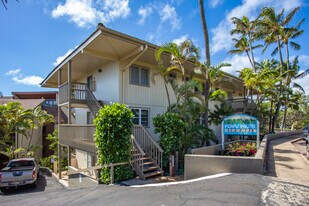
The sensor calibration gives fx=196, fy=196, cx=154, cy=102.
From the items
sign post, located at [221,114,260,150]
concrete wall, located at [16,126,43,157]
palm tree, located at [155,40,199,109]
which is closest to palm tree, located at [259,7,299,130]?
palm tree, located at [155,40,199,109]

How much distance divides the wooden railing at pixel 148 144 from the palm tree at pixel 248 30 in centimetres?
1573

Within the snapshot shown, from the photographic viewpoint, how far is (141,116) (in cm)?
1223

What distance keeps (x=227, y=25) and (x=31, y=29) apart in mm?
18414

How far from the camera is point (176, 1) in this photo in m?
10.9

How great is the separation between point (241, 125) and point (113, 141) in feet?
17.5

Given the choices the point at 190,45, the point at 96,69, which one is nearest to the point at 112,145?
the point at 190,45

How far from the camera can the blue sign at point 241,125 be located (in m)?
7.93

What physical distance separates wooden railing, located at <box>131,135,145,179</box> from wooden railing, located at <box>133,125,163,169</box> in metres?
0.87

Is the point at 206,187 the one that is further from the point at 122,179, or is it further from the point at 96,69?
the point at 96,69

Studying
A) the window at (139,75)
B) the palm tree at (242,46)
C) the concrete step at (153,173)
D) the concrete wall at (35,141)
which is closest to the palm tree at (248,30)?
the palm tree at (242,46)

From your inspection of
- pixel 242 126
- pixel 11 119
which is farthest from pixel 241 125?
pixel 11 119

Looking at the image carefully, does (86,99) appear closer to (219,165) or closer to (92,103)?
(92,103)

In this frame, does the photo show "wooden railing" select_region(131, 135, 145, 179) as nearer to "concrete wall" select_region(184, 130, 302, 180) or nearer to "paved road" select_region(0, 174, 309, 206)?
"paved road" select_region(0, 174, 309, 206)

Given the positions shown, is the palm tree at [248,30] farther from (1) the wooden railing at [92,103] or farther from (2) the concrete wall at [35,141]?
(2) the concrete wall at [35,141]
